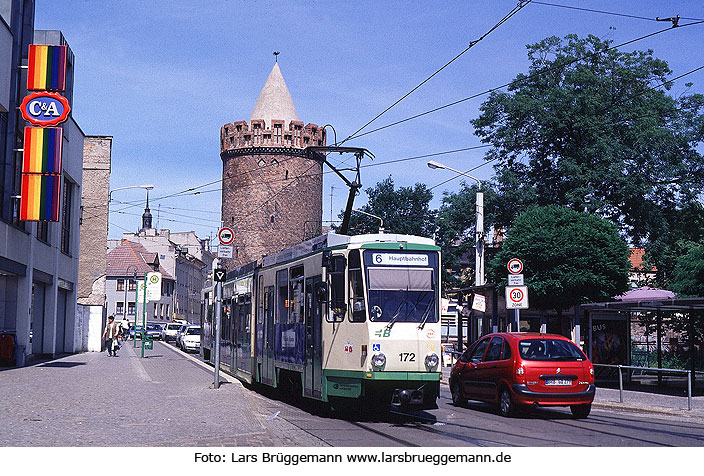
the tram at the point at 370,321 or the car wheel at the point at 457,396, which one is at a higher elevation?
the tram at the point at 370,321

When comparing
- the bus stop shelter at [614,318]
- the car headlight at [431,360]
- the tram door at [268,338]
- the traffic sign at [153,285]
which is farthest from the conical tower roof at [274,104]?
the car headlight at [431,360]

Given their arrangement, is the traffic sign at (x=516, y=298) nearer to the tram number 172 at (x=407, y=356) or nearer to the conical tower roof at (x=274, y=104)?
the tram number 172 at (x=407, y=356)

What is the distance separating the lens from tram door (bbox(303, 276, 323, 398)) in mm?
15617

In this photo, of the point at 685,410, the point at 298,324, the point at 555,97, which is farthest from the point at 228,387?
the point at 555,97

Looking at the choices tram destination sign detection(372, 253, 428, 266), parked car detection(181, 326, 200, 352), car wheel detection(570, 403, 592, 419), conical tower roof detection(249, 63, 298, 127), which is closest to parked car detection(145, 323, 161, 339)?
conical tower roof detection(249, 63, 298, 127)

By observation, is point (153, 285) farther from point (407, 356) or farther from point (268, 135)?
point (268, 135)

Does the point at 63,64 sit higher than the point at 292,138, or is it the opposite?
the point at 292,138

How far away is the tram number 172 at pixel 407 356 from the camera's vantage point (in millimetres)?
14766

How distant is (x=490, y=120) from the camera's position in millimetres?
48781

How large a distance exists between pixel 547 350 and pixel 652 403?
→ 550 cm

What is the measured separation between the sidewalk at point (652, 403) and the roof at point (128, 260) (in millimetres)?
86290

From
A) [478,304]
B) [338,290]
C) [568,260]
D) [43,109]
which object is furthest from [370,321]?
A: [568,260]

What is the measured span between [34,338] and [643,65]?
32296mm
